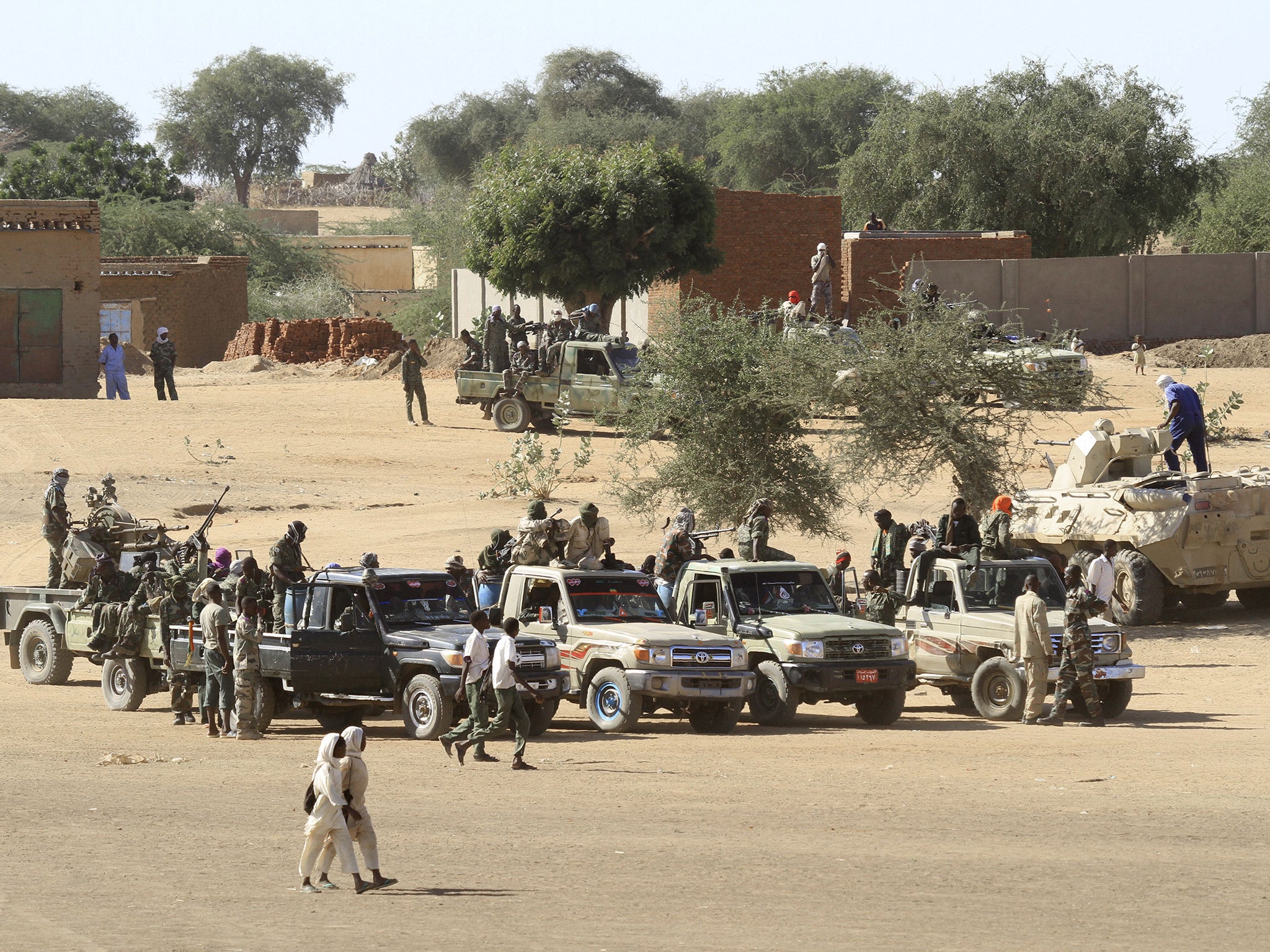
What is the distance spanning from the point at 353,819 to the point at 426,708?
5.62 meters

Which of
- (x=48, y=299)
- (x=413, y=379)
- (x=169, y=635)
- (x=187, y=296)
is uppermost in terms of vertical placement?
(x=187, y=296)

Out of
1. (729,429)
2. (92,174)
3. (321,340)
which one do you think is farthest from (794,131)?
(729,429)

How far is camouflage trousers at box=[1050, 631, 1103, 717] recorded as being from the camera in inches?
608

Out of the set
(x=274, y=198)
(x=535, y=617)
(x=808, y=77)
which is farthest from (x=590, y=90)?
(x=535, y=617)

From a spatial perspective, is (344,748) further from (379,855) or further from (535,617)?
(535,617)

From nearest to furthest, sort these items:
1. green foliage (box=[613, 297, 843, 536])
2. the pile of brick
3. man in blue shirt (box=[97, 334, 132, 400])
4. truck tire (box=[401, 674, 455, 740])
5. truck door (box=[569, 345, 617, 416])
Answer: truck tire (box=[401, 674, 455, 740]) → green foliage (box=[613, 297, 843, 536]) → truck door (box=[569, 345, 617, 416]) → man in blue shirt (box=[97, 334, 132, 400]) → the pile of brick

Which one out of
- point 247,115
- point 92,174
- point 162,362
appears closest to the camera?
point 162,362

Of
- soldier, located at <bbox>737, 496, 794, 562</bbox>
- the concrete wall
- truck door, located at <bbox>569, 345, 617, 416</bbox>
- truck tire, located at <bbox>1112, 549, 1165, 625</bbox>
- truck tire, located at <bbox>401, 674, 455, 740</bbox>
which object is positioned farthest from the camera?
the concrete wall

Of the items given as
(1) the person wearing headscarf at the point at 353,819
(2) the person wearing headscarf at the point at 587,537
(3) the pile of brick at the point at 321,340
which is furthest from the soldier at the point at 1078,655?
(3) the pile of brick at the point at 321,340

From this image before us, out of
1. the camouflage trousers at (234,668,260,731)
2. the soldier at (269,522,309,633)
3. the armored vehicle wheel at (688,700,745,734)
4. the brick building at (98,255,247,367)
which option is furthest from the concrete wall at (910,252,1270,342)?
the camouflage trousers at (234,668,260,731)

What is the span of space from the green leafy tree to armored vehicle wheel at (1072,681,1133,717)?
25464mm

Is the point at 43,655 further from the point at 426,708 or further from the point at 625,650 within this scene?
the point at 625,650

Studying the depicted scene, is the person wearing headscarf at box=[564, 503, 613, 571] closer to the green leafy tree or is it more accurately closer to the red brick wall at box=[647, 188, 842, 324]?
the green leafy tree

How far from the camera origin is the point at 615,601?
15773 millimetres
